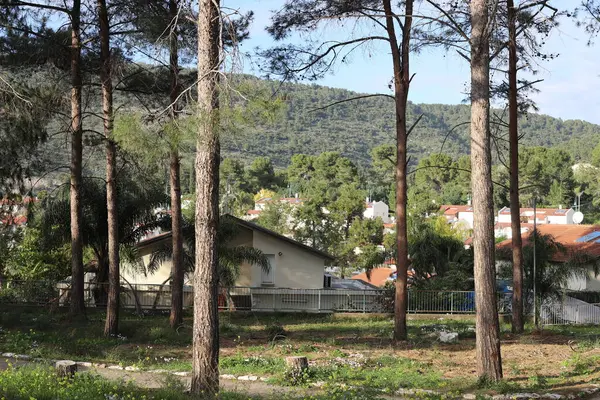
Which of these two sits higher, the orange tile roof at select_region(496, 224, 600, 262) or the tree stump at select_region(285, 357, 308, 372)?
the orange tile roof at select_region(496, 224, 600, 262)

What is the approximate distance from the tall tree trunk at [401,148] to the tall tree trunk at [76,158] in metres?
9.30

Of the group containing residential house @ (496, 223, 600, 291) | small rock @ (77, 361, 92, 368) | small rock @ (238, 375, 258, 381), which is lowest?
small rock @ (238, 375, 258, 381)

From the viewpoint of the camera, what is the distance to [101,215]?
27.5 meters

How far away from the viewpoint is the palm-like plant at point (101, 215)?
26.8 meters

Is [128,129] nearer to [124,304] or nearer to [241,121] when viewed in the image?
[241,121]

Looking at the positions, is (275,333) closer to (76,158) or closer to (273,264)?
(76,158)

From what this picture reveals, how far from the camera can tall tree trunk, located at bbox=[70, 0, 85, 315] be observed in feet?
70.0

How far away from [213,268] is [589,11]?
1027 centimetres

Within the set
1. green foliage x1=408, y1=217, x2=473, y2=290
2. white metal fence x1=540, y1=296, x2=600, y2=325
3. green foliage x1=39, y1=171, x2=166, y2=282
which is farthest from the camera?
green foliage x1=408, y1=217, x2=473, y2=290

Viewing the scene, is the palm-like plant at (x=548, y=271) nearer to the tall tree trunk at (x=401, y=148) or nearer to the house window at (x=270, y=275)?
the tall tree trunk at (x=401, y=148)

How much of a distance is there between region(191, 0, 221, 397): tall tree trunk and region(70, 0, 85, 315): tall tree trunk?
11.7 m

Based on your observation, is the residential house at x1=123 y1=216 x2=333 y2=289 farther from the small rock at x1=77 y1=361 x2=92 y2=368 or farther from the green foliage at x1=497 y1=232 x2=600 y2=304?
the small rock at x1=77 y1=361 x2=92 y2=368

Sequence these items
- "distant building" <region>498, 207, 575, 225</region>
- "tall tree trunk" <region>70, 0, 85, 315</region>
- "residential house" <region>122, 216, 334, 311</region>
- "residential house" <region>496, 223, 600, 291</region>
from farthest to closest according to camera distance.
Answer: "distant building" <region>498, 207, 575, 225</region> → "residential house" <region>496, 223, 600, 291</region> → "residential house" <region>122, 216, 334, 311</region> → "tall tree trunk" <region>70, 0, 85, 315</region>

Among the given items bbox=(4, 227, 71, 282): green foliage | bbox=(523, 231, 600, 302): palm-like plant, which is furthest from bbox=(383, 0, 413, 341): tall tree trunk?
bbox=(4, 227, 71, 282): green foliage
